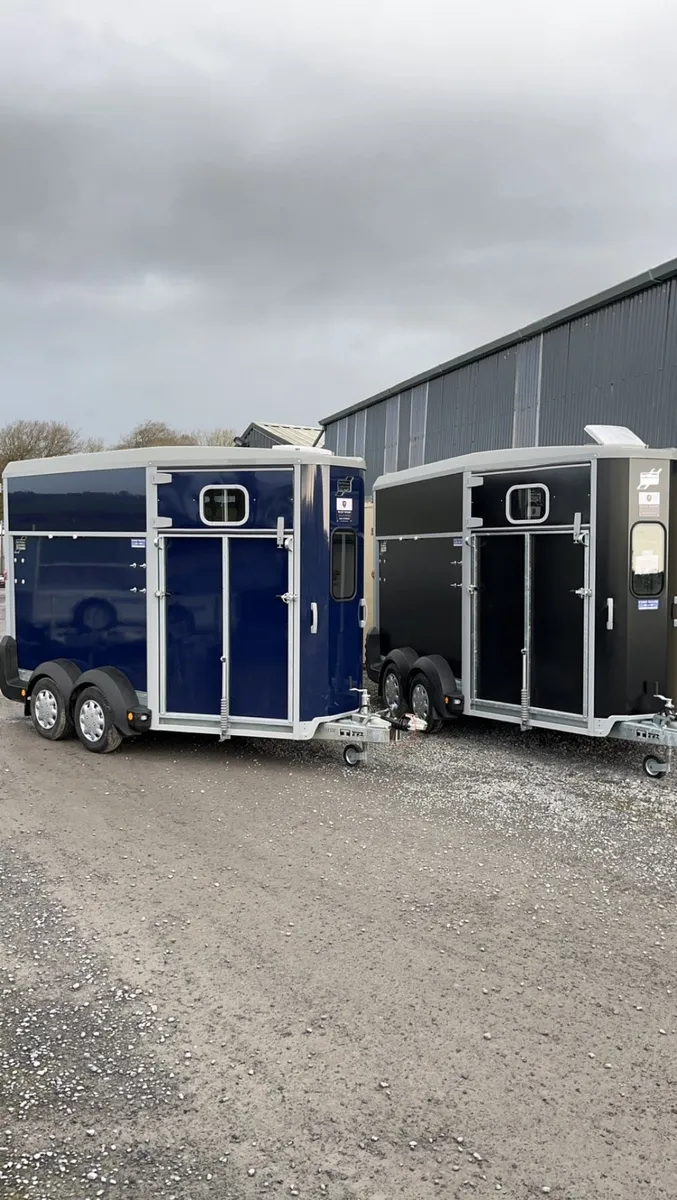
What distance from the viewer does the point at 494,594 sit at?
877 centimetres

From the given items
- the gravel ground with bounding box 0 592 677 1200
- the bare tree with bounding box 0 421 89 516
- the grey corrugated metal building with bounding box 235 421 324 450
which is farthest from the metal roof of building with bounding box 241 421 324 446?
the gravel ground with bounding box 0 592 677 1200

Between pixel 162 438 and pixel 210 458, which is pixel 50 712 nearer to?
pixel 210 458

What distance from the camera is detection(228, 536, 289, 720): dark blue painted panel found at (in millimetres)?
7883

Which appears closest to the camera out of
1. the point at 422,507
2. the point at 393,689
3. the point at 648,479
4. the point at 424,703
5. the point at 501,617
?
the point at 648,479

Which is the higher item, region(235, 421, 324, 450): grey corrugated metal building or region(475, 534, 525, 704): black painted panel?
region(235, 421, 324, 450): grey corrugated metal building

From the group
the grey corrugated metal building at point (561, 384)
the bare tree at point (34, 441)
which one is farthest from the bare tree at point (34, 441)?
the grey corrugated metal building at point (561, 384)

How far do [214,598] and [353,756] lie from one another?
6.24 ft

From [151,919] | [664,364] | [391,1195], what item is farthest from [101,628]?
[664,364]

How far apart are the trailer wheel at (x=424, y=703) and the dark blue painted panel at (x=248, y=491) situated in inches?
103

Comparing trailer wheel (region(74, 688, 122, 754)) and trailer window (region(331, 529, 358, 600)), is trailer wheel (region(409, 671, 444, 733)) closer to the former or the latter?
trailer window (region(331, 529, 358, 600))

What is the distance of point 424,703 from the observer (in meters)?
9.45

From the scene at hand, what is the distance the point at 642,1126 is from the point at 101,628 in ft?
21.9

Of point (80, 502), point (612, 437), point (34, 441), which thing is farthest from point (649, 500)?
point (34, 441)

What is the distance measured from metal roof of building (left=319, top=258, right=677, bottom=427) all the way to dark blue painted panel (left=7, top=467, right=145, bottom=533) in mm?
7413
